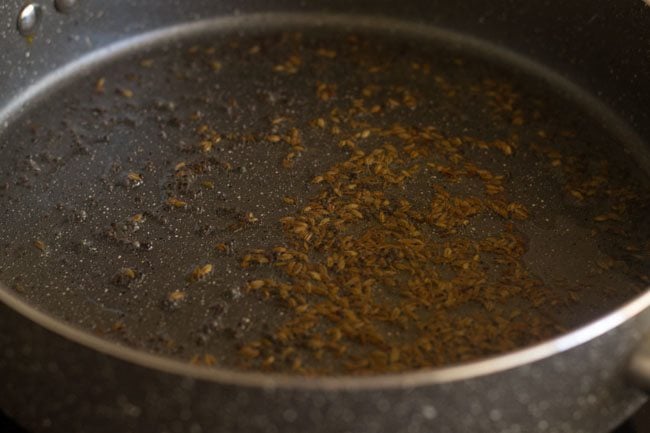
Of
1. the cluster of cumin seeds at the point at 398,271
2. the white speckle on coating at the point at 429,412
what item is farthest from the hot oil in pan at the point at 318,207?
the white speckle on coating at the point at 429,412

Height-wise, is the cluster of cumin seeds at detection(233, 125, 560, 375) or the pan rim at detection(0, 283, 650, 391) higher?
the cluster of cumin seeds at detection(233, 125, 560, 375)

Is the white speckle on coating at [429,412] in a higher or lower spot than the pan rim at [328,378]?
lower

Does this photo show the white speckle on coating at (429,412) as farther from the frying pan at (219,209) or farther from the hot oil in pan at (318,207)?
the hot oil in pan at (318,207)

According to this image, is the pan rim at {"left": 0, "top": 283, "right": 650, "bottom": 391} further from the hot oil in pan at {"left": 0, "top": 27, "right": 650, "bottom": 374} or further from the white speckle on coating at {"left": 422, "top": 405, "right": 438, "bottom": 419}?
the hot oil in pan at {"left": 0, "top": 27, "right": 650, "bottom": 374}

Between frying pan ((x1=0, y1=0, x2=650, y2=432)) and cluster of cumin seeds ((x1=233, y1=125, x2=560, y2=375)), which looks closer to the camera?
frying pan ((x1=0, y1=0, x2=650, y2=432))

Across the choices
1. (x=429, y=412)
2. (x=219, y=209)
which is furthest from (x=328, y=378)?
(x=219, y=209)

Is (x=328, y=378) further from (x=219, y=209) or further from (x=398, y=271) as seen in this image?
(x=219, y=209)

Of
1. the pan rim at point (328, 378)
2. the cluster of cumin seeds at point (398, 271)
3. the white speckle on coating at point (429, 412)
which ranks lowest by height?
the white speckle on coating at point (429, 412)

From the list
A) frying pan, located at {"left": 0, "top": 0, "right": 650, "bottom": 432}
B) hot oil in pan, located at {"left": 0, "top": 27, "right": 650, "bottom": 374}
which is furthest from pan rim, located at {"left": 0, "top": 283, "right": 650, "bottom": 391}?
hot oil in pan, located at {"left": 0, "top": 27, "right": 650, "bottom": 374}
